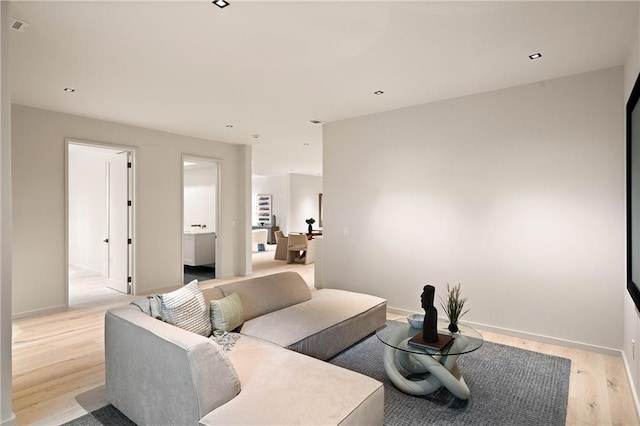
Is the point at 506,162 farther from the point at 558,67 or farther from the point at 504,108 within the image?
the point at 558,67

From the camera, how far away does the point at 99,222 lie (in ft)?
23.8

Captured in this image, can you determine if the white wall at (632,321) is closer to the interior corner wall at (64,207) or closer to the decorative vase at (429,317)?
the decorative vase at (429,317)

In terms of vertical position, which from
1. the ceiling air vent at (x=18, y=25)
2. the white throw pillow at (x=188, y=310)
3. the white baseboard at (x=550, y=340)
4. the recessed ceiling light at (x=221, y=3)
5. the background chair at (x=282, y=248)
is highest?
the recessed ceiling light at (x=221, y=3)

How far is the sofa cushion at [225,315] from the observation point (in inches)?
107

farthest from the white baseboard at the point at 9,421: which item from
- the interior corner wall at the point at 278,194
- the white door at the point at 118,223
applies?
the interior corner wall at the point at 278,194

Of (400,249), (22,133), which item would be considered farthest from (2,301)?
(400,249)

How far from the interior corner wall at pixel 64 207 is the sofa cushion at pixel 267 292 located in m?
3.14

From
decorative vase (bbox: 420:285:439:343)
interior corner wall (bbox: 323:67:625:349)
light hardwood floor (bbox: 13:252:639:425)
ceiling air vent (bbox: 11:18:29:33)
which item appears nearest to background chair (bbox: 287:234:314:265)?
interior corner wall (bbox: 323:67:625:349)

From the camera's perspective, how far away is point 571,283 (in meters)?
3.52

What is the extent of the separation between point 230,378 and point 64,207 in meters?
4.39

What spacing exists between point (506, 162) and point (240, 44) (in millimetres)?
2992

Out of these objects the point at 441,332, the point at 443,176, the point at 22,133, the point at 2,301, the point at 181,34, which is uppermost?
the point at 181,34

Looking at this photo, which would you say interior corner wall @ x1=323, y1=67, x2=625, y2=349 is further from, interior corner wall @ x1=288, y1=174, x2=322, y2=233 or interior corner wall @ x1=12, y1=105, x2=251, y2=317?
interior corner wall @ x1=288, y1=174, x2=322, y2=233

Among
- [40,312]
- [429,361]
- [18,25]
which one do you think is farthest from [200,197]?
[429,361]
